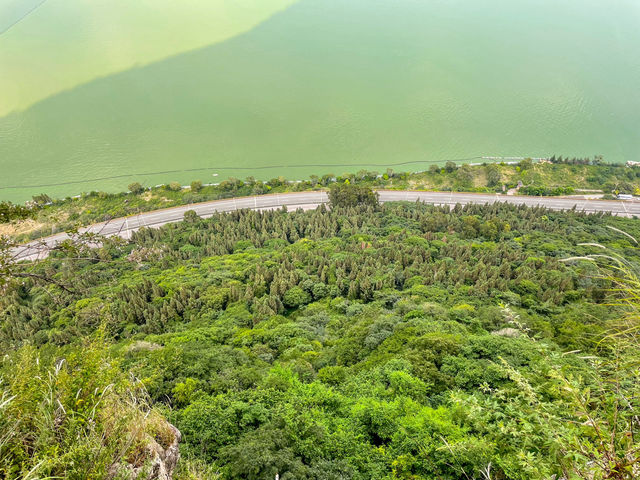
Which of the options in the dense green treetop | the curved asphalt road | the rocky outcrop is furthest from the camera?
the curved asphalt road

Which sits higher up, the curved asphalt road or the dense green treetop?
the curved asphalt road

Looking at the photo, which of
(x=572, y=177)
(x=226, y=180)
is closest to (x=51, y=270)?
(x=226, y=180)

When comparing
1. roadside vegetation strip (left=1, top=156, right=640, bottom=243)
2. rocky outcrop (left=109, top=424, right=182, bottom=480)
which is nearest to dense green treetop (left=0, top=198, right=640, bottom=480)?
rocky outcrop (left=109, top=424, right=182, bottom=480)

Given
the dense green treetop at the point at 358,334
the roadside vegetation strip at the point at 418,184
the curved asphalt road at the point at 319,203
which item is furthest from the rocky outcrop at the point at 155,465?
the roadside vegetation strip at the point at 418,184

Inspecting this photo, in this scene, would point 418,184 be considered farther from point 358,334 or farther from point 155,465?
point 155,465

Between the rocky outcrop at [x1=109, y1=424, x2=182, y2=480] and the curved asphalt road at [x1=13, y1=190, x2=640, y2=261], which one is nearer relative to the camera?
the rocky outcrop at [x1=109, y1=424, x2=182, y2=480]

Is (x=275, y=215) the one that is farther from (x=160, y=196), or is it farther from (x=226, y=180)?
(x=160, y=196)

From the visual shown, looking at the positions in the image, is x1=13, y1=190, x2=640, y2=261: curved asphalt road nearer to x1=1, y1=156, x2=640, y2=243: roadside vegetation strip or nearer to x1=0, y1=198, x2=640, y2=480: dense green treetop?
x1=1, y1=156, x2=640, y2=243: roadside vegetation strip

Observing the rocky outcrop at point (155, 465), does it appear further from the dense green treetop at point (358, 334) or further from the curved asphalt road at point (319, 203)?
the curved asphalt road at point (319, 203)

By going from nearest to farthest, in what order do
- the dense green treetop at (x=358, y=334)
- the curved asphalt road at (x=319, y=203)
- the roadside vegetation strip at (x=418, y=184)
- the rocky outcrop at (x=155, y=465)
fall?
the rocky outcrop at (x=155, y=465)
the dense green treetop at (x=358, y=334)
the curved asphalt road at (x=319, y=203)
the roadside vegetation strip at (x=418, y=184)
